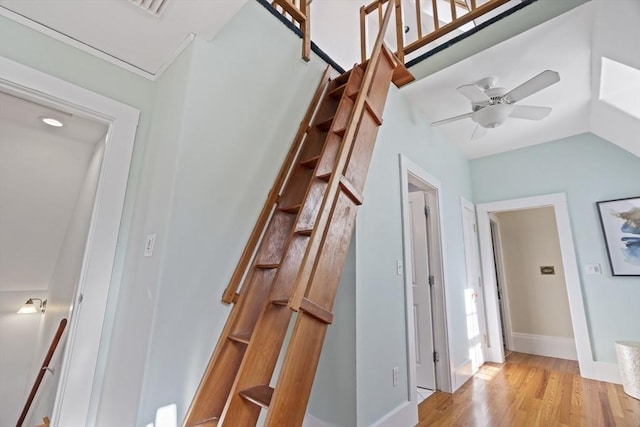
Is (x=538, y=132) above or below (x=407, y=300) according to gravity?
above

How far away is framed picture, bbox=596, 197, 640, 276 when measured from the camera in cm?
316

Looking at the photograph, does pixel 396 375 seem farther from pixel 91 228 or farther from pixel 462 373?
pixel 91 228

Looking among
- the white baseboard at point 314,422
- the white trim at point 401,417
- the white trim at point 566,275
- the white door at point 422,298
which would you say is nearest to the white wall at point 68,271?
the white baseboard at point 314,422

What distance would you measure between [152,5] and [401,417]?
117 inches

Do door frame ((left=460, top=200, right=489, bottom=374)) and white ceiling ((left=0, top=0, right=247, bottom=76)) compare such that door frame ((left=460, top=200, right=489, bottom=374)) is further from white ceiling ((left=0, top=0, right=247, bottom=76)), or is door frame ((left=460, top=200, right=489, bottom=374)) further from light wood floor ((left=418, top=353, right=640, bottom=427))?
white ceiling ((left=0, top=0, right=247, bottom=76))

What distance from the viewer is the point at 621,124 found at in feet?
9.50

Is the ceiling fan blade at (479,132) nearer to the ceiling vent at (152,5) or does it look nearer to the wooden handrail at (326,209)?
the wooden handrail at (326,209)

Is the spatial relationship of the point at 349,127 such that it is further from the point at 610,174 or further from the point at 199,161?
the point at 610,174

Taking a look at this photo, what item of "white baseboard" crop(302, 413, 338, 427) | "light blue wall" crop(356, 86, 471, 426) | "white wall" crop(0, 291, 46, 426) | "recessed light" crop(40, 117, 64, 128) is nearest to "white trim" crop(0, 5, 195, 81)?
"recessed light" crop(40, 117, 64, 128)

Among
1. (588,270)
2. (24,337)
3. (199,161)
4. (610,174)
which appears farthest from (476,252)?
(24,337)

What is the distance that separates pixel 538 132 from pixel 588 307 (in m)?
2.12

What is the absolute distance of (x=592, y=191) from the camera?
3494 mm

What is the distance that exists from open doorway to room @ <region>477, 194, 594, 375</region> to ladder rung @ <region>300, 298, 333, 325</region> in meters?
3.56

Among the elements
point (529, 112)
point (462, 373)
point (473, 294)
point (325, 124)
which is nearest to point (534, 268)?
point (473, 294)
